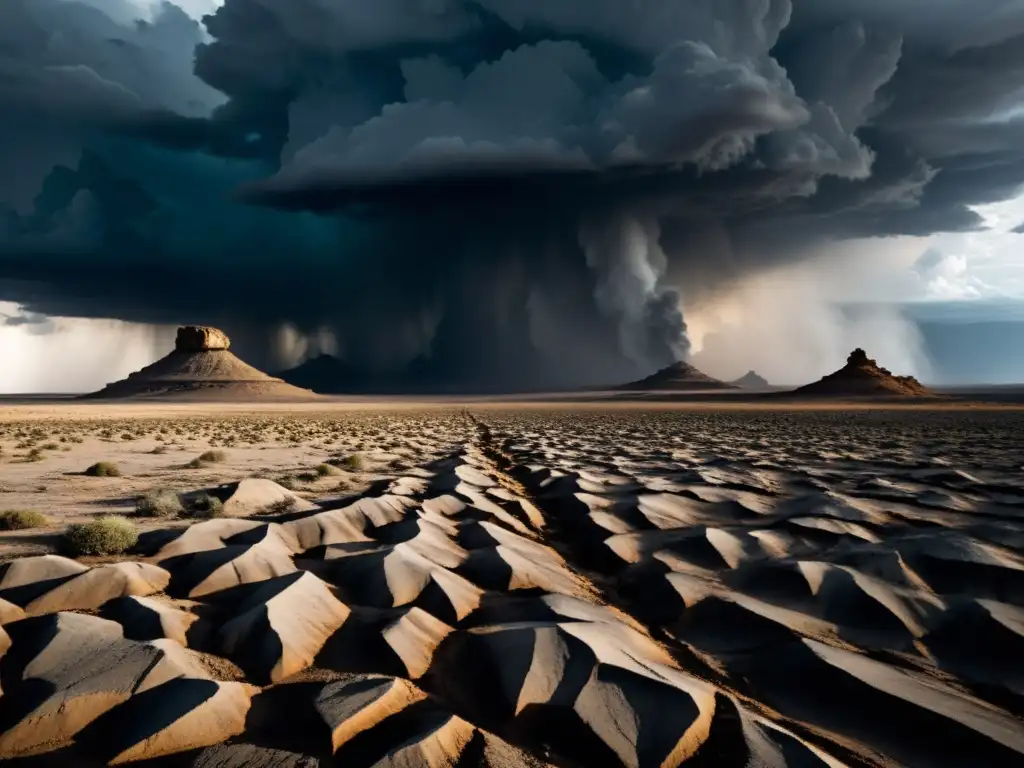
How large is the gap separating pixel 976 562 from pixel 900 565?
2.49 ft

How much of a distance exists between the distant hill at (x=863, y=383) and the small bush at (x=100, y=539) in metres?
111

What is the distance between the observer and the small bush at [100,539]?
6426 millimetres

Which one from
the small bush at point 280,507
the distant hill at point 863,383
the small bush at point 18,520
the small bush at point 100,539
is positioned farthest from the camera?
the distant hill at point 863,383

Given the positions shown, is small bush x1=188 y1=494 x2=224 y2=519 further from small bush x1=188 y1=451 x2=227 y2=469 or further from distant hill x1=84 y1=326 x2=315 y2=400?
distant hill x1=84 y1=326 x2=315 y2=400

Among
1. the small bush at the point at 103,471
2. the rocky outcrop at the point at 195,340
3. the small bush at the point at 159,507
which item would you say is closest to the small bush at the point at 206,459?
the small bush at the point at 103,471

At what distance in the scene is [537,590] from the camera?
234 inches

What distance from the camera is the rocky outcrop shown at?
16800 cm

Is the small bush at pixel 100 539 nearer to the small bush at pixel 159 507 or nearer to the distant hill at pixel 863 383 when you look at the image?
the small bush at pixel 159 507

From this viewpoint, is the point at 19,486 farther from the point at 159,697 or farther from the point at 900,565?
the point at 900,565

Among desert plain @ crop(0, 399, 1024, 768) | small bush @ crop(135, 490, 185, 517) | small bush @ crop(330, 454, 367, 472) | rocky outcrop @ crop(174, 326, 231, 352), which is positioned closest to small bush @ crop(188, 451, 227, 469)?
small bush @ crop(330, 454, 367, 472)

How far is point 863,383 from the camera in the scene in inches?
4186

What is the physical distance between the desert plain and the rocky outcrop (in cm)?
17572

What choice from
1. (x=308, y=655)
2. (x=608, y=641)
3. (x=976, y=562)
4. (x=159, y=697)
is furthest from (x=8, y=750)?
(x=976, y=562)

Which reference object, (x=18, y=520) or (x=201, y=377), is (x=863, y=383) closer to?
(x=18, y=520)
